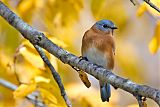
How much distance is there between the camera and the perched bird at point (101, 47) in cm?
281

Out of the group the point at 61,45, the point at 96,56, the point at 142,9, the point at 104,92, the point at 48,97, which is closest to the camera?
the point at 48,97

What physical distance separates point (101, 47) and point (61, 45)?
230 mm

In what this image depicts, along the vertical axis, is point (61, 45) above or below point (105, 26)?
below

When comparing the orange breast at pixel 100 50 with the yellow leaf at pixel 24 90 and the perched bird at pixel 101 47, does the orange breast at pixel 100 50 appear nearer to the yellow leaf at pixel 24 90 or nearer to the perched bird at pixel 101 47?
the perched bird at pixel 101 47

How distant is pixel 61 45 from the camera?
8.89 ft

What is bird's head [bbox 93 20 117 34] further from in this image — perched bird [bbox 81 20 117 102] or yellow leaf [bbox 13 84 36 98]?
yellow leaf [bbox 13 84 36 98]

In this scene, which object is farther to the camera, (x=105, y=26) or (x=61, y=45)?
(x=105, y=26)

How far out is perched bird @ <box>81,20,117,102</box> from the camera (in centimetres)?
281

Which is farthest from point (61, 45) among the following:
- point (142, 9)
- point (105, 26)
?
point (142, 9)

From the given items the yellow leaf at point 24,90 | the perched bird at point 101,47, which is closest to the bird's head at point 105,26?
the perched bird at point 101,47

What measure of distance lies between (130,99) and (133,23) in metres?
1.05

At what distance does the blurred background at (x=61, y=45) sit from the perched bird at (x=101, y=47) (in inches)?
2.9

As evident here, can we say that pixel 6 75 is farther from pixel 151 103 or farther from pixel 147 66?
pixel 147 66

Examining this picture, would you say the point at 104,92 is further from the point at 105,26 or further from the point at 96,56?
the point at 105,26
